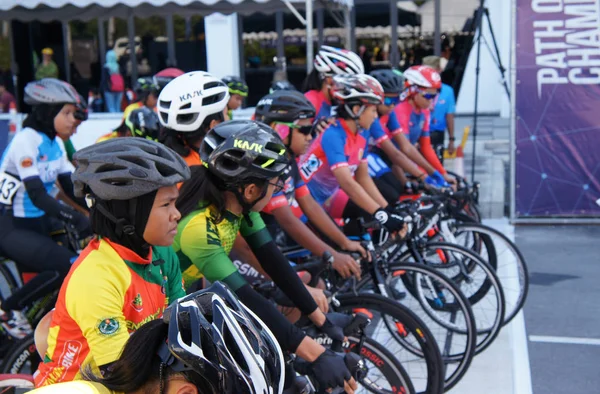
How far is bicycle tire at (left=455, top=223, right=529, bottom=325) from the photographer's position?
6.15m

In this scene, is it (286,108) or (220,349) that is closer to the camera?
(220,349)

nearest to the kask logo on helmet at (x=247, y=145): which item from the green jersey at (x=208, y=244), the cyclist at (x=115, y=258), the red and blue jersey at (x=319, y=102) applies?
the green jersey at (x=208, y=244)

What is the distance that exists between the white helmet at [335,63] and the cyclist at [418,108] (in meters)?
0.65

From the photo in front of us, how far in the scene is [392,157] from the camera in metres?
7.23

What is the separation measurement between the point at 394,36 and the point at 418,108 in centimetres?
1398

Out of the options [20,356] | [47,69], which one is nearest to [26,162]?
[20,356]

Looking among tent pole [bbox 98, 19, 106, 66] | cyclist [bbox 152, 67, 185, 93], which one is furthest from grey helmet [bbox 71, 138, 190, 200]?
tent pole [bbox 98, 19, 106, 66]

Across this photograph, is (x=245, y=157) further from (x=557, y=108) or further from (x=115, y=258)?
(x=557, y=108)

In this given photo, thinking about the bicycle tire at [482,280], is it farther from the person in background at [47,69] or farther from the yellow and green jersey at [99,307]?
the person in background at [47,69]

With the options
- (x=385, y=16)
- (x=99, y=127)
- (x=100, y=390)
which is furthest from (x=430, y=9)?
(x=100, y=390)

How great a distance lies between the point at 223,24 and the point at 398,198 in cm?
1564

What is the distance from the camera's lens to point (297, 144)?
4934 mm

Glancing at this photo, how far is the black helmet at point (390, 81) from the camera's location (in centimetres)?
738

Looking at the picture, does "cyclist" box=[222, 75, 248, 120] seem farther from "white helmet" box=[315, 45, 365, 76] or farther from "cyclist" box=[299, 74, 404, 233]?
"cyclist" box=[299, 74, 404, 233]
